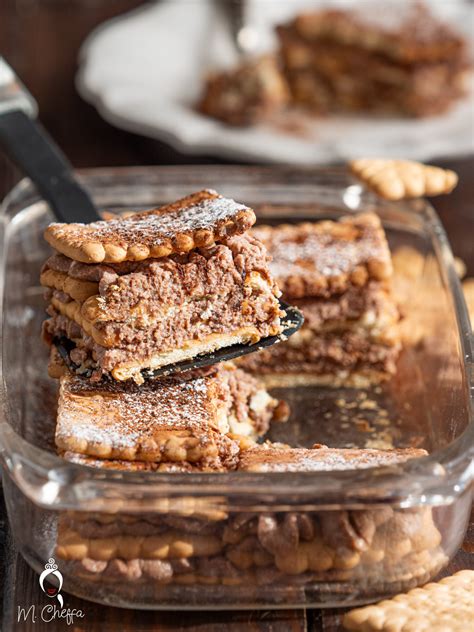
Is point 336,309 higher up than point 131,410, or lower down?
lower down

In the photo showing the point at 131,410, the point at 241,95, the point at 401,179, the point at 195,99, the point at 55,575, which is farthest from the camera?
the point at 195,99

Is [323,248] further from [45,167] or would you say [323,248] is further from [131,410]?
[131,410]

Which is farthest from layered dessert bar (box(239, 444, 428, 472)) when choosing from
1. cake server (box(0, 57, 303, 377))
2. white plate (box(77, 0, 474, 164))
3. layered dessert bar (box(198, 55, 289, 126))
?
layered dessert bar (box(198, 55, 289, 126))

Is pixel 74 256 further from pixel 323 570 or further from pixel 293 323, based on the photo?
pixel 323 570

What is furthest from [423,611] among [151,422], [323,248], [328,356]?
[323,248]

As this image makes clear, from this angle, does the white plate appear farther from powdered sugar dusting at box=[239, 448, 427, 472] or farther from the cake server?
powdered sugar dusting at box=[239, 448, 427, 472]

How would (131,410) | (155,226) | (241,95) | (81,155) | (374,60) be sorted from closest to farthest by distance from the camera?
1. (131,410)
2. (155,226)
3. (81,155)
4. (241,95)
5. (374,60)
